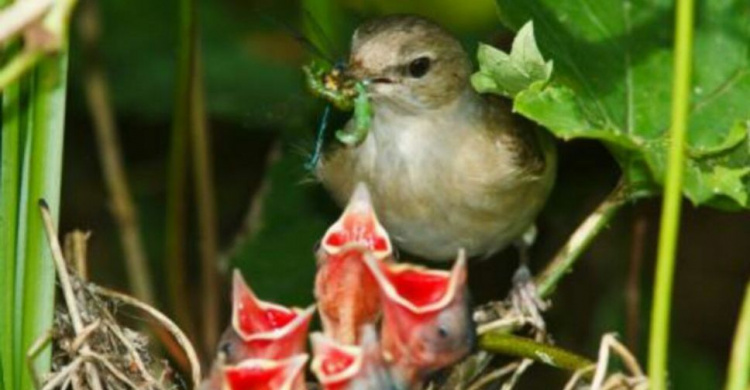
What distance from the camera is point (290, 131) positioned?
14.9 feet

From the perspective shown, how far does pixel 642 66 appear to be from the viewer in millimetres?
3600

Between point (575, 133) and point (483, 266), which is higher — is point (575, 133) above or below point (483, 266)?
above

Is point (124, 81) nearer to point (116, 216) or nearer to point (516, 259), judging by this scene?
point (116, 216)

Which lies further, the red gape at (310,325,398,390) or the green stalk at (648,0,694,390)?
the red gape at (310,325,398,390)

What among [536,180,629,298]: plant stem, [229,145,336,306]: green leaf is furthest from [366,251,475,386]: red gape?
[229,145,336,306]: green leaf

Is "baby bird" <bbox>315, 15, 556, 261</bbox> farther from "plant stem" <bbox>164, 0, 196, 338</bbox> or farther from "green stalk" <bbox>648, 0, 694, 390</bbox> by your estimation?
"green stalk" <bbox>648, 0, 694, 390</bbox>

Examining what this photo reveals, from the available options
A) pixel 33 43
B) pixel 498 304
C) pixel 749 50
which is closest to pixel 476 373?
pixel 498 304

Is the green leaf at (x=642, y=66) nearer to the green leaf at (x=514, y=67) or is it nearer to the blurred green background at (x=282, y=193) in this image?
the green leaf at (x=514, y=67)

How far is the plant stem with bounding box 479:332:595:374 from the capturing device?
3283 mm

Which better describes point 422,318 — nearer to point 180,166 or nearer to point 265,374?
point 265,374

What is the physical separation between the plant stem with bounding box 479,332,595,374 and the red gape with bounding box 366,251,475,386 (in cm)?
28

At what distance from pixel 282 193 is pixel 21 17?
2247 millimetres

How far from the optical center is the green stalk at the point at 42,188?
3.07 m

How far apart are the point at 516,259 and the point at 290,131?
29.6 inches
